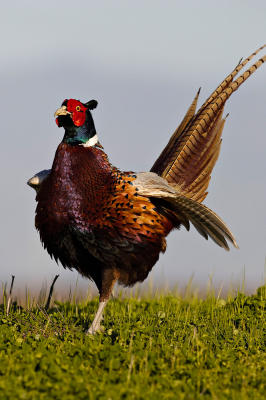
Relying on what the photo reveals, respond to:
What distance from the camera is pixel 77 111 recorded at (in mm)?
6941

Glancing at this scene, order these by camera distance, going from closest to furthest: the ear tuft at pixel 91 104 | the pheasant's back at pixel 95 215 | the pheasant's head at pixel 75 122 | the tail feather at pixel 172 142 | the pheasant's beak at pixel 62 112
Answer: the pheasant's back at pixel 95 215
the pheasant's beak at pixel 62 112
the pheasant's head at pixel 75 122
the ear tuft at pixel 91 104
the tail feather at pixel 172 142

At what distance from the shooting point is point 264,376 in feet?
17.8

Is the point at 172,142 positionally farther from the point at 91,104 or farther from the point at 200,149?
the point at 91,104

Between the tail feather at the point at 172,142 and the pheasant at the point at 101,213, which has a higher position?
the tail feather at the point at 172,142

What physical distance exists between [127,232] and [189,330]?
4.84 ft

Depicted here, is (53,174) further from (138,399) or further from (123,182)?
(138,399)

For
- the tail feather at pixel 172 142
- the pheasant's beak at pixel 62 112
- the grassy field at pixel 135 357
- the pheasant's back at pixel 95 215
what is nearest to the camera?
the grassy field at pixel 135 357

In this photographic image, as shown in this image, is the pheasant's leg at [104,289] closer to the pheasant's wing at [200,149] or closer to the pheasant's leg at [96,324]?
the pheasant's leg at [96,324]

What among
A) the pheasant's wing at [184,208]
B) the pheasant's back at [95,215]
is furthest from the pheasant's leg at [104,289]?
the pheasant's wing at [184,208]

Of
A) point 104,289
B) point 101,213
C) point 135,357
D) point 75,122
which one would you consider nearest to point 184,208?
point 101,213

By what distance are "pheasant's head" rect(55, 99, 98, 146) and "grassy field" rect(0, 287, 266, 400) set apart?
222 centimetres

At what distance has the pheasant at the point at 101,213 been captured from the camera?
6672mm

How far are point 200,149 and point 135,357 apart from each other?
3487mm

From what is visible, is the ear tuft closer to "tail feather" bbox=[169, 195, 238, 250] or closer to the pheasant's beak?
the pheasant's beak
